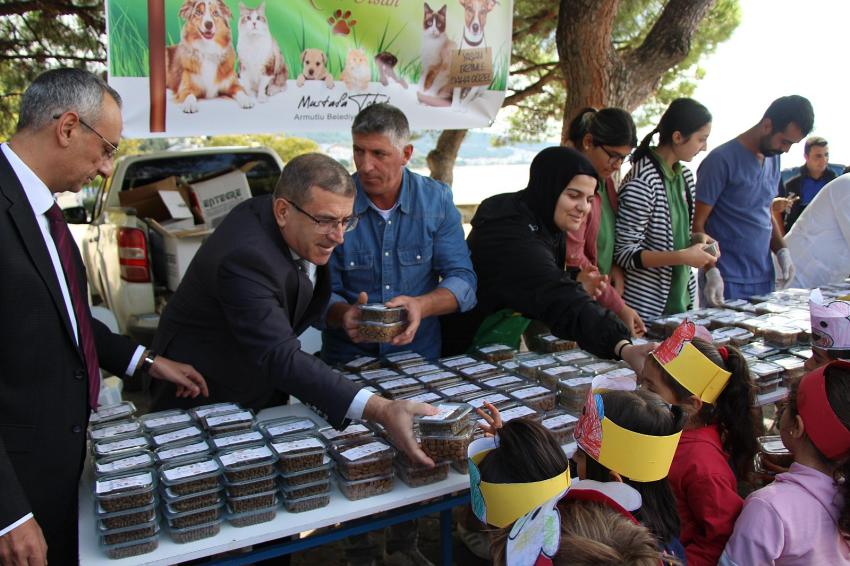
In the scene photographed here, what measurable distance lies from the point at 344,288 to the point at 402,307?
1.53ft

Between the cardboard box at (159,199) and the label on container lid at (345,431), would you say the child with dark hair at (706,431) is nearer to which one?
the label on container lid at (345,431)

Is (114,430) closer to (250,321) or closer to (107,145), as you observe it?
(250,321)

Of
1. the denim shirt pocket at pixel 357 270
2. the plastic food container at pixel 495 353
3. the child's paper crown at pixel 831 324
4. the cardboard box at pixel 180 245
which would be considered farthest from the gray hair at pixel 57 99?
the cardboard box at pixel 180 245

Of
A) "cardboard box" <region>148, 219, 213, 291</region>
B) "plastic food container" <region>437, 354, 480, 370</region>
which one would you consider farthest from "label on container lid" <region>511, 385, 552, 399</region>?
"cardboard box" <region>148, 219, 213, 291</region>

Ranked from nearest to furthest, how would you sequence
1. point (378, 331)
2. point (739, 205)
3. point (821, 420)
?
point (821, 420)
point (378, 331)
point (739, 205)

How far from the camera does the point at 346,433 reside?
81.0 inches

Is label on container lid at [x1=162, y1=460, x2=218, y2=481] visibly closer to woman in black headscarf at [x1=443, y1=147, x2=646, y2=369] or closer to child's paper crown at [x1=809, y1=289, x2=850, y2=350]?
woman in black headscarf at [x1=443, y1=147, x2=646, y2=369]

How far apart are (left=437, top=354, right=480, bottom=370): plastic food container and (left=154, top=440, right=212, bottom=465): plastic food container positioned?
1.05 m

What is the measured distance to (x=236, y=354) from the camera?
2393mm

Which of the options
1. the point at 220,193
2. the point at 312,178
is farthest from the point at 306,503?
the point at 220,193

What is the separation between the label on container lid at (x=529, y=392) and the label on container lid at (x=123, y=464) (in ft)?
4.01

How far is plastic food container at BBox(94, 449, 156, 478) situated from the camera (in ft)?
5.80

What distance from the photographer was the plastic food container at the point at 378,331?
2.53m

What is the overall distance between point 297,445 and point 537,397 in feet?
2.90
